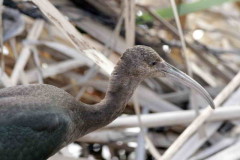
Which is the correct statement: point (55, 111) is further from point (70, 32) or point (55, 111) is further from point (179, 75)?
point (179, 75)

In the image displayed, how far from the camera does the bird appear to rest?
3469 mm

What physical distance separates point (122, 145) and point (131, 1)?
1.03m

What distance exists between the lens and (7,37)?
4.80 meters

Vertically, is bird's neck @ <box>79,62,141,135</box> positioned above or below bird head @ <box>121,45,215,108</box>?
below

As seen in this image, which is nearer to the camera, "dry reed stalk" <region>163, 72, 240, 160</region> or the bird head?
the bird head

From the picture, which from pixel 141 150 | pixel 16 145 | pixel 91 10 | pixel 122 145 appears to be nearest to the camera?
pixel 16 145

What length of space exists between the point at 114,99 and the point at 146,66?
0.22m

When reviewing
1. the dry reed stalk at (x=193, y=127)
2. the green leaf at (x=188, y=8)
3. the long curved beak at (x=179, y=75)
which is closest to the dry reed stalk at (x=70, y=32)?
the long curved beak at (x=179, y=75)

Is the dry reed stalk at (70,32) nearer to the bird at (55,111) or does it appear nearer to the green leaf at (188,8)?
the bird at (55,111)

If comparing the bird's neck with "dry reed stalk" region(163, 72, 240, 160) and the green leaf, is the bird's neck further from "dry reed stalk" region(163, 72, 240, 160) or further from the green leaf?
the green leaf

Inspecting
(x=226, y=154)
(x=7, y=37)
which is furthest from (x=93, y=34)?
(x=226, y=154)

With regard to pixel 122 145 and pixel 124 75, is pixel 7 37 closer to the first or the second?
pixel 122 145

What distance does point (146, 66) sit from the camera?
377 centimetres

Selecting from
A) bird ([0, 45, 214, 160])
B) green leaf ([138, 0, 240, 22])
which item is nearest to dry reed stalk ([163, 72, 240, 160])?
bird ([0, 45, 214, 160])
